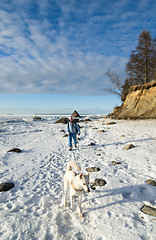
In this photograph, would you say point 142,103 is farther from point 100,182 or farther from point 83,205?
point 83,205

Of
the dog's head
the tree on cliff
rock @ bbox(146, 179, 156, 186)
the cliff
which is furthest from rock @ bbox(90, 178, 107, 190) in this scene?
the tree on cliff

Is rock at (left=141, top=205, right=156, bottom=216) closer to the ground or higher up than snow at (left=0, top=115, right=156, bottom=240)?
higher up

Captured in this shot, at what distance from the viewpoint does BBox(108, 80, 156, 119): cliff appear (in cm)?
1877

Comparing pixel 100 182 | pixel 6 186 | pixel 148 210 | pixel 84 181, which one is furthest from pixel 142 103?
pixel 6 186

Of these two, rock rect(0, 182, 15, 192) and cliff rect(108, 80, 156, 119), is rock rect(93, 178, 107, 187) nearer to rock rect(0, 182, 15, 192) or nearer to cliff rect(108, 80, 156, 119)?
rock rect(0, 182, 15, 192)

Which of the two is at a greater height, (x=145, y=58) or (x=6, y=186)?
(x=145, y=58)

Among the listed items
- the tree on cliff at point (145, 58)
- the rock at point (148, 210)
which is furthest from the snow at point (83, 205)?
the tree on cliff at point (145, 58)

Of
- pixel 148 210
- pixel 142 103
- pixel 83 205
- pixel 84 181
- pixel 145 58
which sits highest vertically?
pixel 145 58

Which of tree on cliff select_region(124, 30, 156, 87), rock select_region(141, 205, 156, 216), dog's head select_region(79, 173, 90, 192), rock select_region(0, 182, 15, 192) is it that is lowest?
rock select_region(0, 182, 15, 192)

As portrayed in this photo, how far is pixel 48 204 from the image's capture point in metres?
3.90

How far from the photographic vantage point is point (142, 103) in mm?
20188

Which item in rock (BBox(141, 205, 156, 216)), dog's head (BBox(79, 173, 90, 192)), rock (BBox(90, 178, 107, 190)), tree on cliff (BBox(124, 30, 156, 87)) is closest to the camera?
dog's head (BBox(79, 173, 90, 192))

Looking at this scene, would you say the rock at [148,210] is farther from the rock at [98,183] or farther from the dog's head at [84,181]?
the dog's head at [84,181]

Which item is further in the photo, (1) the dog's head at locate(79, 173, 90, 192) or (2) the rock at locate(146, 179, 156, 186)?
(2) the rock at locate(146, 179, 156, 186)
